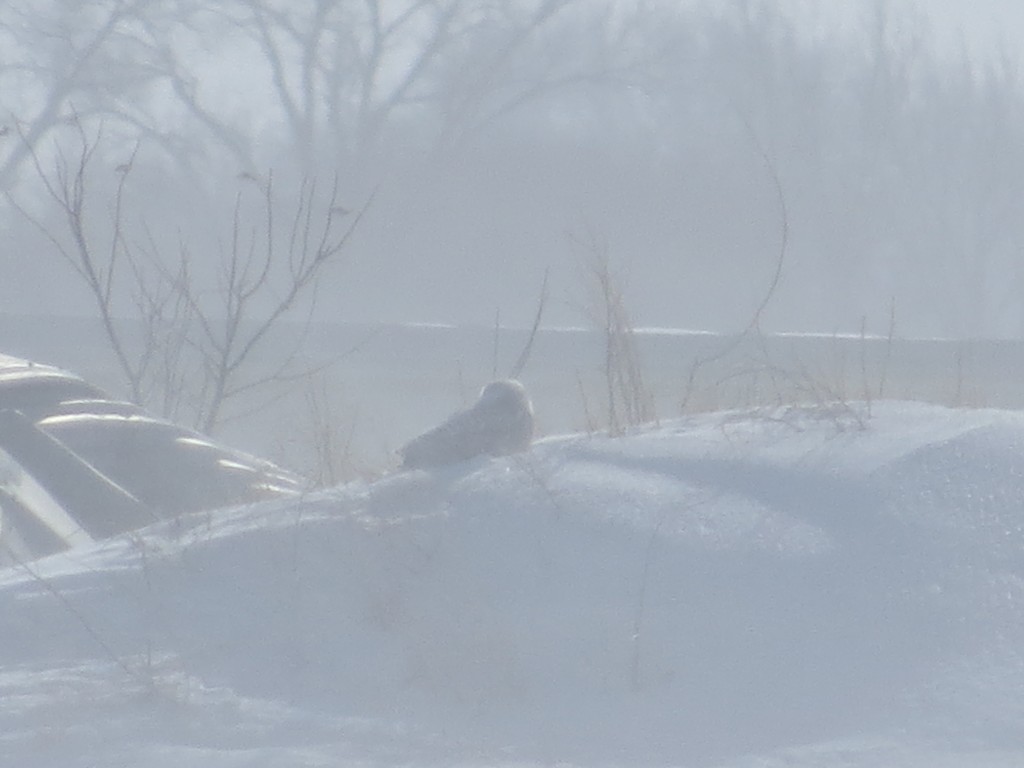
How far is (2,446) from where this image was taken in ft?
19.3

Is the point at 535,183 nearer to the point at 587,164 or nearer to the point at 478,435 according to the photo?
the point at 587,164

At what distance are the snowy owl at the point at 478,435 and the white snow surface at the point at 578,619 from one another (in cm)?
27

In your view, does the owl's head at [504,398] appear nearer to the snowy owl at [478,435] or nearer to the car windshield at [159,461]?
the snowy owl at [478,435]

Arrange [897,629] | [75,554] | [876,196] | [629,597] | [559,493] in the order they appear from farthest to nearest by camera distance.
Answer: [876,196], [75,554], [559,493], [629,597], [897,629]

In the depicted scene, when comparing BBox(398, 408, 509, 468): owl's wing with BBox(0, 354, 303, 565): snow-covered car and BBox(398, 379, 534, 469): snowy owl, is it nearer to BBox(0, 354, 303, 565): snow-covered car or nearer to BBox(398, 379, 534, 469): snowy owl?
BBox(398, 379, 534, 469): snowy owl

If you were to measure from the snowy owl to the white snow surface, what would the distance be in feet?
0.88

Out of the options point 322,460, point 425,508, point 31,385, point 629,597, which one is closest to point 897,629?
point 629,597

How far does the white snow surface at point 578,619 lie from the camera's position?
278 cm

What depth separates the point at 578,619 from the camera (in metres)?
3.20

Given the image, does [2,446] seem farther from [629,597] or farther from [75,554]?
[629,597]

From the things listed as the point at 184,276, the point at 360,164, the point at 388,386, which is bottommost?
the point at 388,386

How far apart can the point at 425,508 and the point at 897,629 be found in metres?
1.19

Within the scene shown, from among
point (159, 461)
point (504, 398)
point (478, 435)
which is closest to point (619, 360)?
point (504, 398)

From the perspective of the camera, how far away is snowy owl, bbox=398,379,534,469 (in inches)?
168
